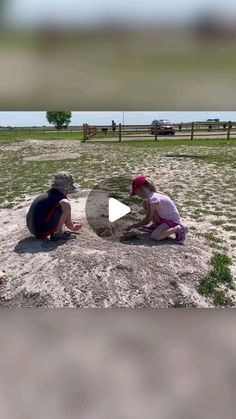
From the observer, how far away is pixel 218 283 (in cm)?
265

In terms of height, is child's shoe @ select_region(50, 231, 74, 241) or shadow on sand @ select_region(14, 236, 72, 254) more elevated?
child's shoe @ select_region(50, 231, 74, 241)

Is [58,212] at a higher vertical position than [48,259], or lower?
higher

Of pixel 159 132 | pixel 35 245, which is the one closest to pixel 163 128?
pixel 159 132

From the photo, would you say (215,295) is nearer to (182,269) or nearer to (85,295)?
(182,269)

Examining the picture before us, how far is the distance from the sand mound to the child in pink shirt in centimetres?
11

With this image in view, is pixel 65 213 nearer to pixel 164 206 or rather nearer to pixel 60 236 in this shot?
pixel 60 236

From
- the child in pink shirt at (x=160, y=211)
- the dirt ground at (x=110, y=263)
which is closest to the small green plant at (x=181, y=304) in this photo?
the dirt ground at (x=110, y=263)
